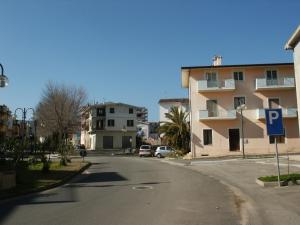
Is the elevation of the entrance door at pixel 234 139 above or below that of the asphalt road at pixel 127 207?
above

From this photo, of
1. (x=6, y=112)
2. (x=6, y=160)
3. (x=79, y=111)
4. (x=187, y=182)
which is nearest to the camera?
(x=187, y=182)

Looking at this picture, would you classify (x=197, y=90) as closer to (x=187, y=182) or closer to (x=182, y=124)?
(x=182, y=124)

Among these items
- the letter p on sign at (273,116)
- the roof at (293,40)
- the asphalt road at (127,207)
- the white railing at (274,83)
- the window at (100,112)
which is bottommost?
the asphalt road at (127,207)

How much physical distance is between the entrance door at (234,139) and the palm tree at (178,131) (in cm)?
641

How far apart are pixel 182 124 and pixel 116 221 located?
1713 inches

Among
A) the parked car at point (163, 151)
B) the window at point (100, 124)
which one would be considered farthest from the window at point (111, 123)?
the parked car at point (163, 151)

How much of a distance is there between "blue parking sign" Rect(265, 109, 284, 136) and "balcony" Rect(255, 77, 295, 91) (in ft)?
→ 105

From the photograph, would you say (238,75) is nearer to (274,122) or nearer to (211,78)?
(211,78)

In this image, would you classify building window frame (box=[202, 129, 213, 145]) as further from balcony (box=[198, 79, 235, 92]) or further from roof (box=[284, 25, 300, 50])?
roof (box=[284, 25, 300, 50])

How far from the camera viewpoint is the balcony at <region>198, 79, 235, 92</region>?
155ft

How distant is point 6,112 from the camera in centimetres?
8994

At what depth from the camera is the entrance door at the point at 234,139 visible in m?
47.5

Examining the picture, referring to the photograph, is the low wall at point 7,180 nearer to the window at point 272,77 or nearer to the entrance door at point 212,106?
the entrance door at point 212,106

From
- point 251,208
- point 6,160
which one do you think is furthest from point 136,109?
point 251,208
